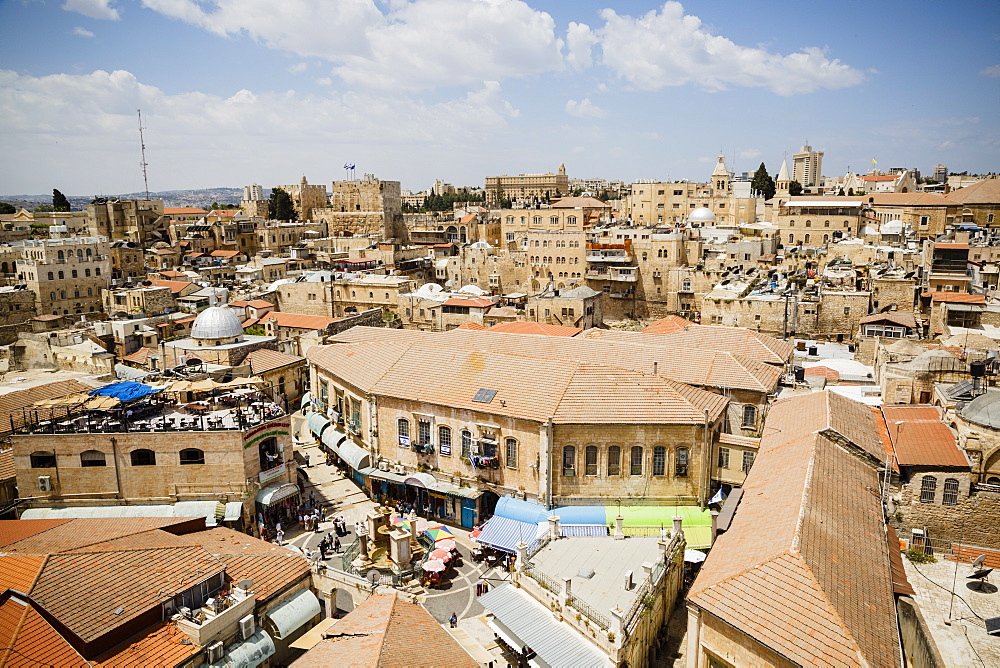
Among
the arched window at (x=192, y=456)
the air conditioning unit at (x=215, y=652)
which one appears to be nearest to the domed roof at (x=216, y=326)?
the arched window at (x=192, y=456)

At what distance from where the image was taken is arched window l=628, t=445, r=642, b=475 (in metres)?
29.8

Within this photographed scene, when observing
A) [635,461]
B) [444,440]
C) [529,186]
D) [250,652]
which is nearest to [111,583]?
[250,652]

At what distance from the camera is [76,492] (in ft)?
98.8

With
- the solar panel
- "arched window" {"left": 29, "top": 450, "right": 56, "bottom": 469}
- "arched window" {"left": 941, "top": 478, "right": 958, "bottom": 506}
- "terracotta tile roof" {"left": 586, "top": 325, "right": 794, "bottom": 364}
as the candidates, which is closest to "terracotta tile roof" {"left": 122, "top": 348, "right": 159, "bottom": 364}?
"arched window" {"left": 29, "top": 450, "right": 56, "bottom": 469}

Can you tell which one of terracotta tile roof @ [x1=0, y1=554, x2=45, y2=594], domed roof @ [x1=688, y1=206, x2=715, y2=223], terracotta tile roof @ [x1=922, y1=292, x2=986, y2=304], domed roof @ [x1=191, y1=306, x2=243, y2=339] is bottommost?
terracotta tile roof @ [x1=0, y1=554, x2=45, y2=594]

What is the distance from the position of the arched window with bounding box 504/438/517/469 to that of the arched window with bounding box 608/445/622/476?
449 centimetres

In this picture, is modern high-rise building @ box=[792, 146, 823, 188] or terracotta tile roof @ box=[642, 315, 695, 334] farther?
modern high-rise building @ box=[792, 146, 823, 188]

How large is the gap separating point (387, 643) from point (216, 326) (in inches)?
1313

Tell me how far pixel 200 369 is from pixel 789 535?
3727cm

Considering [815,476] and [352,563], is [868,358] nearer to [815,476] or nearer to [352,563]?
[815,476]

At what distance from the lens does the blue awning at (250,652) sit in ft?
65.7

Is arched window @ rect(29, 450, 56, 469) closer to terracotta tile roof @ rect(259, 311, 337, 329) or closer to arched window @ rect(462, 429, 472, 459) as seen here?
arched window @ rect(462, 429, 472, 459)

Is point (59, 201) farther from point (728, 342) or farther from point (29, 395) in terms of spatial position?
point (728, 342)

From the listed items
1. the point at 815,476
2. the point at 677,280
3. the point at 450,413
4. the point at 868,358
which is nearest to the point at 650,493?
the point at 815,476
